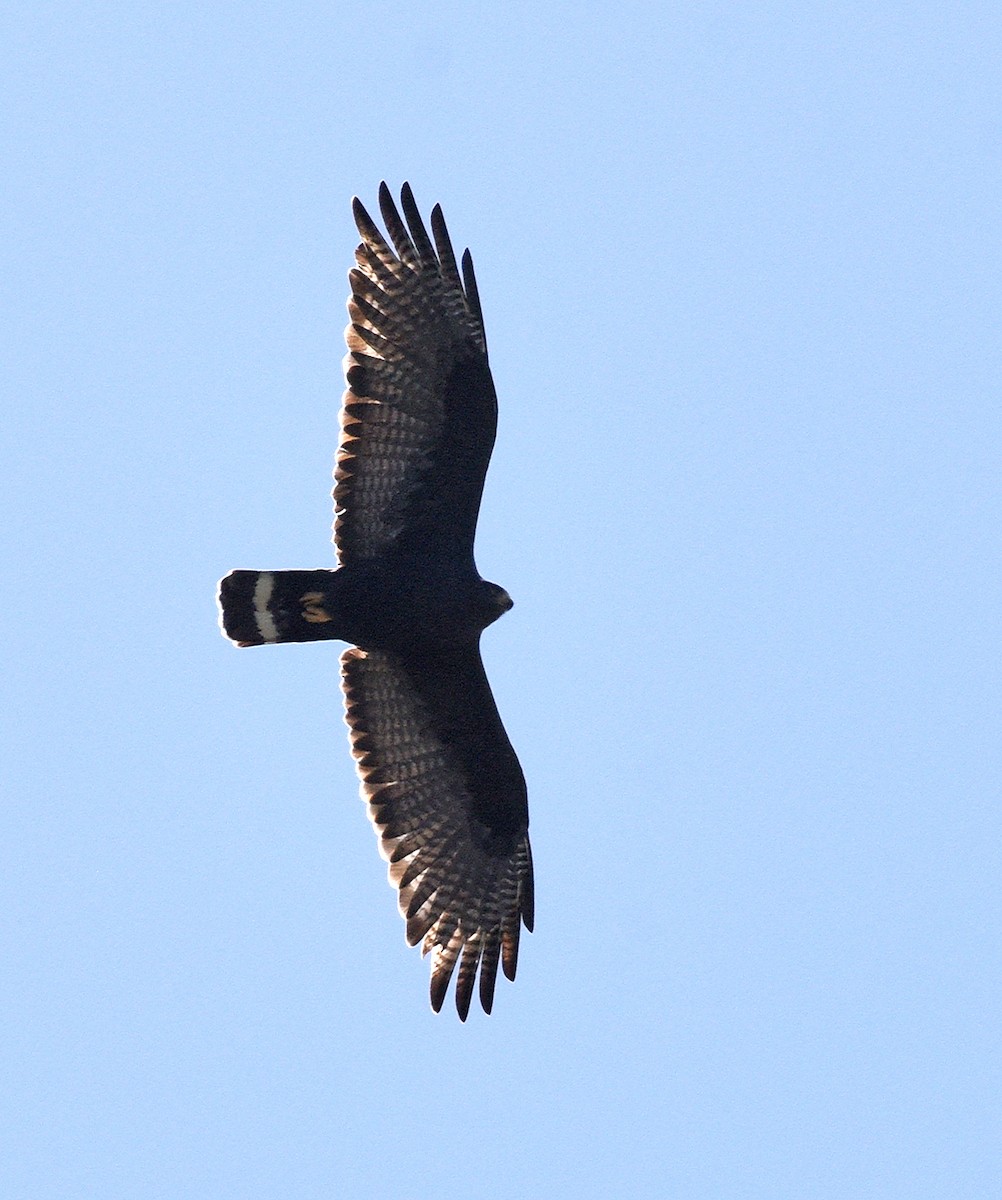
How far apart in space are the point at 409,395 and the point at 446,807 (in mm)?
2809

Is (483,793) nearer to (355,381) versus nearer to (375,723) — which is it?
(375,723)

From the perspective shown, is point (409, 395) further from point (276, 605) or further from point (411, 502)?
point (276, 605)

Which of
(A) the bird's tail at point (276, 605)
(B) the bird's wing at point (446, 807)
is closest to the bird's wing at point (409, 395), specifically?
(A) the bird's tail at point (276, 605)

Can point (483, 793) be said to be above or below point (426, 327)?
below

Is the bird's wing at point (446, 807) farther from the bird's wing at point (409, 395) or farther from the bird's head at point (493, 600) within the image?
the bird's wing at point (409, 395)

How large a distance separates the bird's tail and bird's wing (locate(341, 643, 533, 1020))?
0.69 metres

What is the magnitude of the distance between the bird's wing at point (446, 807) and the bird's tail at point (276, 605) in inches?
27.2

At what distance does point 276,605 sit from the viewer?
14.3 metres

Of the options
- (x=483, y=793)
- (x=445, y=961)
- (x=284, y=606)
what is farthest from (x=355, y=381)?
(x=445, y=961)

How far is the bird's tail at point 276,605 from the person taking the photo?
46.9 ft

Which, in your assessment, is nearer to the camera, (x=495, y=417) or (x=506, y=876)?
(x=495, y=417)

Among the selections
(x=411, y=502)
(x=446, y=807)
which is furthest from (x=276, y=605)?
(x=446, y=807)

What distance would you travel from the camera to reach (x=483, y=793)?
15.1 meters

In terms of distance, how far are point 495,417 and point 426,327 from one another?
0.71m
